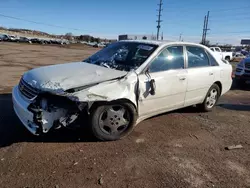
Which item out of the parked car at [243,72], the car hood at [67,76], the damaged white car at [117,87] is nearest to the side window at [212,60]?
the damaged white car at [117,87]

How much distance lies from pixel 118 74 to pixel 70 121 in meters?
1.05

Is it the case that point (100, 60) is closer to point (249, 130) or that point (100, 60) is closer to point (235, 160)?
point (235, 160)

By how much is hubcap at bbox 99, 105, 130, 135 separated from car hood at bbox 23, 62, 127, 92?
51 centimetres

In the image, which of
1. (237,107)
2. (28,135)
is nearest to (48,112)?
(28,135)

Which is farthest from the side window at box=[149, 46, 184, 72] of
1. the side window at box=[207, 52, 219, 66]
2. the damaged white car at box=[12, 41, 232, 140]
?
the side window at box=[207, 52, 219, 66]

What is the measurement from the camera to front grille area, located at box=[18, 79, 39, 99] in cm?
340

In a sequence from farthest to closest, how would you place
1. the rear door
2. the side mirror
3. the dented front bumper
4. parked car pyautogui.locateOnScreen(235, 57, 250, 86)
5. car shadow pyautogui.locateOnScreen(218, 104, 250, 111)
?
parked car pyautogui.locateOnScreen(235, 57, 250, 86) < car shadow pyautogui.locateOnScreen(218, 104, 250, 111) < the rear door < the side mirror < the dented front bumper

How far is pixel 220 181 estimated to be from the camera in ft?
9.76

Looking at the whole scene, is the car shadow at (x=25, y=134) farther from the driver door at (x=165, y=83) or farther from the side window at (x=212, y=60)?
the side window at (x=212, y=60)

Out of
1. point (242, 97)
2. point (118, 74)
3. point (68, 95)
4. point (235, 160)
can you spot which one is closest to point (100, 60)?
point (118, 74)

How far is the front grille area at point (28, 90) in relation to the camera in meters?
3.40

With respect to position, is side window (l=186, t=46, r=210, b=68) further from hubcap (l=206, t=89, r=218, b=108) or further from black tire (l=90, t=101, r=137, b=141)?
black tire (l=90, t=101, r=137, b=141)

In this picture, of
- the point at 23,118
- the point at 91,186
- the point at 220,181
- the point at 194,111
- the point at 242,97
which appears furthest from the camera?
the point at 242,97

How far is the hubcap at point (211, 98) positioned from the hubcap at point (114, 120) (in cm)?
254
